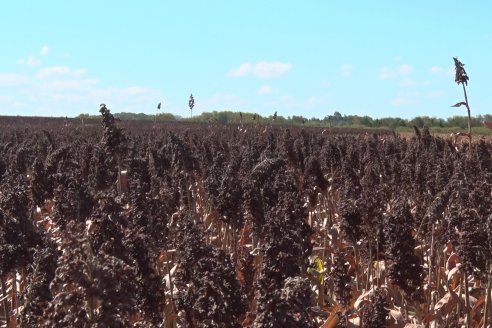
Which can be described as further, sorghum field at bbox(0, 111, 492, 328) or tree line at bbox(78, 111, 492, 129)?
tree line at bbox(78, 111, 492, 129)

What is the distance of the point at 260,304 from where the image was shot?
106 inches

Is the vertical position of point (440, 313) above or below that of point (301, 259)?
below

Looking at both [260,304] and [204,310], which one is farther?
[204,310]

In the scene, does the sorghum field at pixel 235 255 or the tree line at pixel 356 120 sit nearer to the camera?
the sorghum field at pixel 235 255

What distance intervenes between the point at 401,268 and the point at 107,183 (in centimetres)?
502

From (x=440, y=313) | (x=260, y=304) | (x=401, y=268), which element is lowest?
(x=440, y=313)

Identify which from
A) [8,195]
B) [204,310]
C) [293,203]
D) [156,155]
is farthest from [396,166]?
[204,310]

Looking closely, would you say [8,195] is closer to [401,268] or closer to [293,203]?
[293,203]

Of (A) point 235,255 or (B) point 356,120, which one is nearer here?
(A) point 235,255

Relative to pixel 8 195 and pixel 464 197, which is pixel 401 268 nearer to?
pixel 464 197

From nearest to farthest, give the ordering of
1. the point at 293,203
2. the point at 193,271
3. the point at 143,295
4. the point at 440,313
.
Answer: the point at 193,271 → the point at 143,295 → the point at 293,203 → the point at 440,313

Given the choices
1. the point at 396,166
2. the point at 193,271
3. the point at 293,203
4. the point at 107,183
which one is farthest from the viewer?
the point at 396,166

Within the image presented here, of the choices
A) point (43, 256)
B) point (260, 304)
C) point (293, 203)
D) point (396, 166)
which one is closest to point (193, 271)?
point (43, 256)

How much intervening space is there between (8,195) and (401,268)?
3118mm
